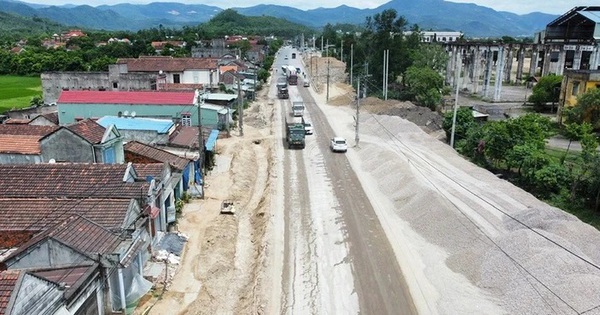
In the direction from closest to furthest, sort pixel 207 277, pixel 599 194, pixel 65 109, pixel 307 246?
pixel 207 277 < pixel 307 246 < pixel 599 194 < pixel 65 109

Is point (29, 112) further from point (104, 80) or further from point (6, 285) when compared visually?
point (6, 285)

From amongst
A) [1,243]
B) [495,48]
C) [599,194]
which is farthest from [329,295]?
[495,48]

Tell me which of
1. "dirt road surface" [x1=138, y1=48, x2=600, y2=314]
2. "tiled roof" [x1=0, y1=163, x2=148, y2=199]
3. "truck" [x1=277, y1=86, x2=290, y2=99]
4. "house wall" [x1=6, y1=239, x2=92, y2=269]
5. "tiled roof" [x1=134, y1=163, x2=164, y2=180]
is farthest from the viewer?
"truck" [x1=277, y1=86, x2=290, y2=99]

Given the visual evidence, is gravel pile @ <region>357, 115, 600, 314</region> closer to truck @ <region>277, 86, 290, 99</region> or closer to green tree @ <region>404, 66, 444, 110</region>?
green tree @ <region>404, 66, 444, 110</region>

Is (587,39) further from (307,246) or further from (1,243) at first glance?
(1,243)

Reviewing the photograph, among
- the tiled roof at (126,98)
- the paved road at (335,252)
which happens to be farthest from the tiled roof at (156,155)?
the tiled roof at (126,98)

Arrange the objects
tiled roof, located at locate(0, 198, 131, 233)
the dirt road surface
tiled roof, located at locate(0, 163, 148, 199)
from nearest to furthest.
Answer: tiled roof, located at locate(0, 198, 131, 233)
the dirt road surface
tiled roof, located at locate(0, 163, 148, 199)

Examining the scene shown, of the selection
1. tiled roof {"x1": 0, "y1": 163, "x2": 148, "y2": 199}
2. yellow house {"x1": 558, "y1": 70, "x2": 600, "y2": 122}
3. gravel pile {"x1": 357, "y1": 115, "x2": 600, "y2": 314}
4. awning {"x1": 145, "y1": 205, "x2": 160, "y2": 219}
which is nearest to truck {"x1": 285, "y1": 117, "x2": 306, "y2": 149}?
gravel pile {"x1": 357, "y1": 115, "x2": 600, "y2": 314}

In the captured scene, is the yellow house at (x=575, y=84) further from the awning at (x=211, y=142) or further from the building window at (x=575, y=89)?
the awning at (x=211, y=142)
